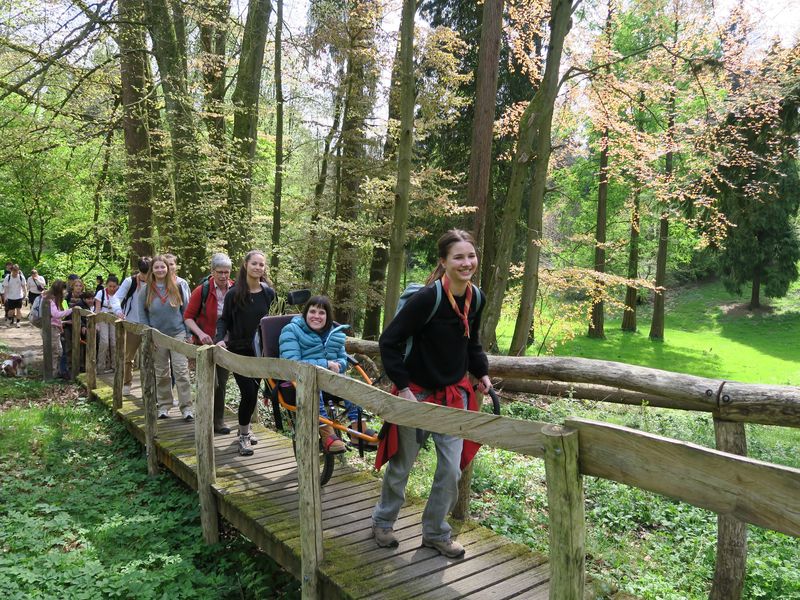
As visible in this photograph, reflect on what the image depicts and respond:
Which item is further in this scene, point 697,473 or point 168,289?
point 168,289

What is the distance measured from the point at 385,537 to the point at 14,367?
33.8ft

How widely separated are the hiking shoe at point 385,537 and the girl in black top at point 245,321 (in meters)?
2.33

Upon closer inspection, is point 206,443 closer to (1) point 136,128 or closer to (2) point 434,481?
(2) point 434,481

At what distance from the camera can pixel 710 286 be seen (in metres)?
38.2

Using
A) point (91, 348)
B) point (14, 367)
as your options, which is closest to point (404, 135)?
point (91, 348)

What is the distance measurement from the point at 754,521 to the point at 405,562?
88.8 inches

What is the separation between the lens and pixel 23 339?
15.2 metres

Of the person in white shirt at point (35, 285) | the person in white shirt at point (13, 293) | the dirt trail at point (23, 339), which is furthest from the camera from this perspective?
the person in white shirt at point (35, 285)

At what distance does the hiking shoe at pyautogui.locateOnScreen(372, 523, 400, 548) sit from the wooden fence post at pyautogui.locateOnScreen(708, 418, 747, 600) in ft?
6.49

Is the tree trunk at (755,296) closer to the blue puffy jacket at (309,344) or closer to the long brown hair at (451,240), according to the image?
the blue puffy jacket at (309,344)

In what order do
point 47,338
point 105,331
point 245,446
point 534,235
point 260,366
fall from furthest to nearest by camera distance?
1. point 534,235
2. point 47,338
3. point 105,331
4. point 245,446
5. point 260,366

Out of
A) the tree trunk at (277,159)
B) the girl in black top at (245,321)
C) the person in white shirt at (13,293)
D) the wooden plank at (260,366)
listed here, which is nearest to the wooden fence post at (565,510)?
the wooden plank at (260,366)

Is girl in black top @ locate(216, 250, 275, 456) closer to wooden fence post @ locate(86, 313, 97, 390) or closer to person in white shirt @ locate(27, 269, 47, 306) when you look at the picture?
wooden fence post @ locate(86, 313, 97, 390)

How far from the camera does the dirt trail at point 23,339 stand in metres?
12.2
